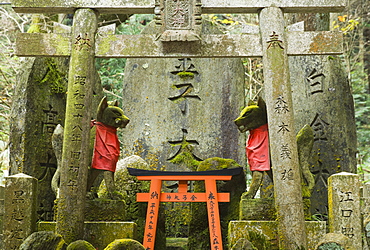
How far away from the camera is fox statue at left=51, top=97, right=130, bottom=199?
6.30m

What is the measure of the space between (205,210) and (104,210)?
1635mm

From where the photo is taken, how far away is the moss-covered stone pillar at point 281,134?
5543 millimetres

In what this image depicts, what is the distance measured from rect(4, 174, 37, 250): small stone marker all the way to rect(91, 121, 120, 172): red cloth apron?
1000mm

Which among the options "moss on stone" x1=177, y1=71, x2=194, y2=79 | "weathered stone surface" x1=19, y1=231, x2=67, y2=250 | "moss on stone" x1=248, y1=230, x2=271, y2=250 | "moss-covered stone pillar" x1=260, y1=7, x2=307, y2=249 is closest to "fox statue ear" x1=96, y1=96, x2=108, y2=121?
"weathered stone surface" x1=19, y1=231, x2=67, y2=250

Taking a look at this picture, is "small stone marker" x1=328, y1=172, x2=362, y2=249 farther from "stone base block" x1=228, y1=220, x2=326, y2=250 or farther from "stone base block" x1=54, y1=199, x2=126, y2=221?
"stone base block" x1=54, y1=199, x2=126, y2=221

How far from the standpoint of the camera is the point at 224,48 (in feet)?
20.4

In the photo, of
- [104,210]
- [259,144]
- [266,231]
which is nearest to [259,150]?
[259,144]

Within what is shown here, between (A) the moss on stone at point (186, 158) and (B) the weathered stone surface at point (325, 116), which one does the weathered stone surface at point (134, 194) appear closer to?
(A) the moss on stone at point (186, 158)

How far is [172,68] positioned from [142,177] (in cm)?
376

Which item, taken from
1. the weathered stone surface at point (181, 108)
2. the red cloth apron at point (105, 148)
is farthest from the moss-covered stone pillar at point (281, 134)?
the weathered stone surface at point (181, 108)

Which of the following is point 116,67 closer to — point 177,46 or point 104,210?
point 177,46

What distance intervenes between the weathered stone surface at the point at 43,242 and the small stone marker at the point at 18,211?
62 centimetres

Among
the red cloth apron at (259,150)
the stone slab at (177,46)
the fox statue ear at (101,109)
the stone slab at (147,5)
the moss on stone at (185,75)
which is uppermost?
the stone slab at (147,5)

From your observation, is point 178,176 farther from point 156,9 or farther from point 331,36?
point 331,36
